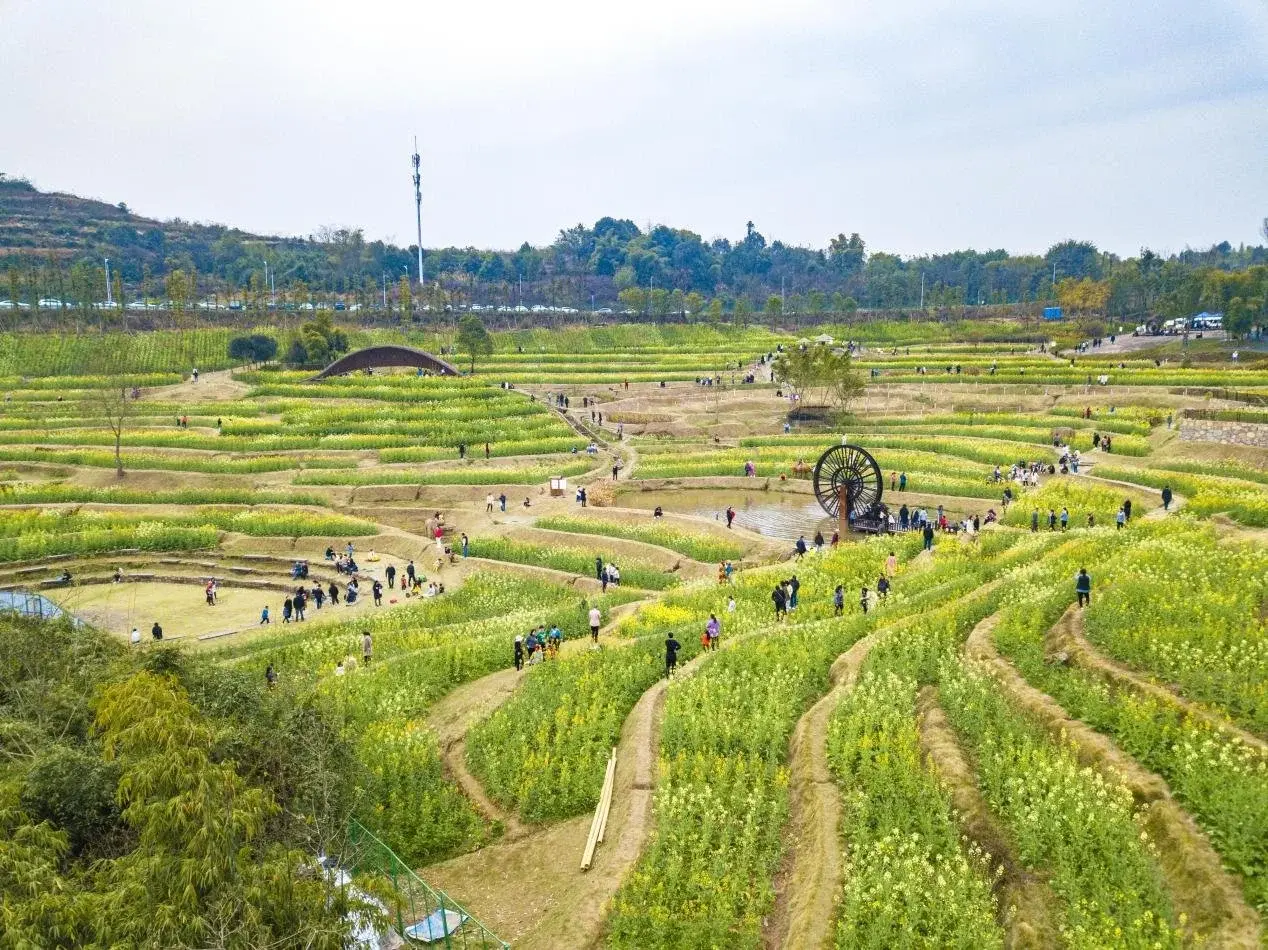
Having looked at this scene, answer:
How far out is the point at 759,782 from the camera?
13.6 metres

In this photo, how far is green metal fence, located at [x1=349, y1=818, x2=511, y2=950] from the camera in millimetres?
10719

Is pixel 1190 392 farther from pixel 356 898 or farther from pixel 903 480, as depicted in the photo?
pixel 356 898

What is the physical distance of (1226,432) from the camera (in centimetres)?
4197

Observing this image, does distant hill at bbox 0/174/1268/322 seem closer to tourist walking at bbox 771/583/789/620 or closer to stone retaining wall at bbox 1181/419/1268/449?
stone retaining wall at bbox 1181/419/1268/449

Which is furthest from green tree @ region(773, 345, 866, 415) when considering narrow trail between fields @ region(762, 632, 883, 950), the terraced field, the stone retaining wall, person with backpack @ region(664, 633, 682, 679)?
narrow trail between fields @ region(762, 632, 883, 950)

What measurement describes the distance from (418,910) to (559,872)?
7.15 ft

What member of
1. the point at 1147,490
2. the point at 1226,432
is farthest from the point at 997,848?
the point at 1226,432

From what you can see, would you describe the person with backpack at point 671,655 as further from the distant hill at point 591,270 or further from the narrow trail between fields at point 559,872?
the distant hill at point 591,270

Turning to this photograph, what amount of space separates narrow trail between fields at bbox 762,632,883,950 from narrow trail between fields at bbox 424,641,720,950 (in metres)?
2.09

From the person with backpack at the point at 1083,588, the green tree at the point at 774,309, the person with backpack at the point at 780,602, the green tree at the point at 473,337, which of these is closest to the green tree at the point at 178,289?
the green tree at the point at 473,337

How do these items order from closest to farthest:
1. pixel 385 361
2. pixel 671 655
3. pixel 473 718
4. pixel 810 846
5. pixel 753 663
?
1. pixel 810 846
2. pixel 473 718
3. pixel 753 663
4. pixel 671 655
5. pixel 385 361

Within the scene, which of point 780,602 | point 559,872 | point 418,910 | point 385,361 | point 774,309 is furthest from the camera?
point 774,309

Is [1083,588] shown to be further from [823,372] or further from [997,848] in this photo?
[823,372]

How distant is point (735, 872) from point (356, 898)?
15.7 ft
